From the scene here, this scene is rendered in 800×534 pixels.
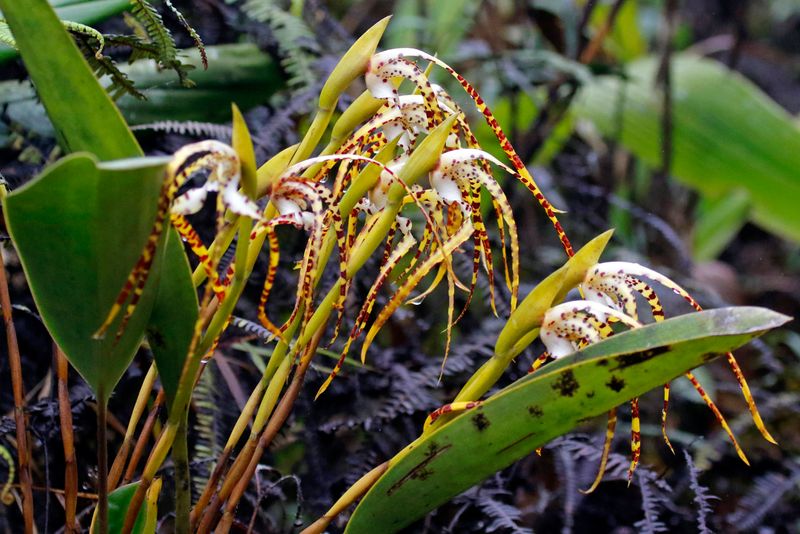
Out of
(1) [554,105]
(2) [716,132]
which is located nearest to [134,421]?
(1) [554,105]

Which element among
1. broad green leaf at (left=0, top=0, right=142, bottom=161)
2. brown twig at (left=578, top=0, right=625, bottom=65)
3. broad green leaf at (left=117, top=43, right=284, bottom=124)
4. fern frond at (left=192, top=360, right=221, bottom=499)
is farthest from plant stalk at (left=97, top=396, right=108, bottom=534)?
brown twig at (left=578, top=0, right=625, bottom=65)

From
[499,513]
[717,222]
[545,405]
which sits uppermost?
[545,405]

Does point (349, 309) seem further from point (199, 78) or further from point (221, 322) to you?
point (221, 322)

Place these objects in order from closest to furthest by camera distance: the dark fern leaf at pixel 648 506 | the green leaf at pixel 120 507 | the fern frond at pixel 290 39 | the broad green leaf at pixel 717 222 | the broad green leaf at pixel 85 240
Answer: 1. the broad green leaf at pixel 85 240
2. the green leaf at pixel 120 507
3. the dark fern leaf at pixel 648 506
4. the fern frond at pixel 290 39
5. the broad green leaf at pixel 717 222

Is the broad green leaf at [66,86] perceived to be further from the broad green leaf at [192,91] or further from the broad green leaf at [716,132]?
the broad green leaf at [716,132]

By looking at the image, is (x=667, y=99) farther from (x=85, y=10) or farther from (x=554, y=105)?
(x=85, y=10)

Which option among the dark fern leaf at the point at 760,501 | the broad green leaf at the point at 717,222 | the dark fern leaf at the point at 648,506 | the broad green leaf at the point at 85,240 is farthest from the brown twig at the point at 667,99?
the broad green leaf at the point at 85,240
